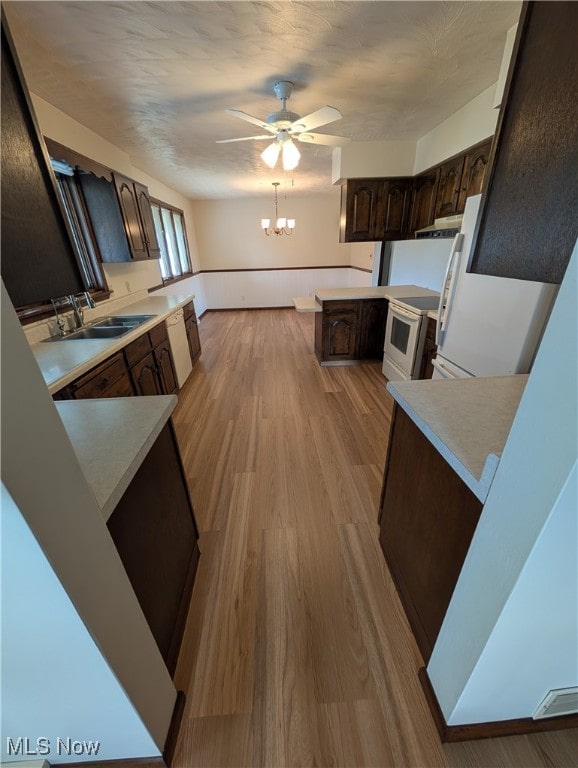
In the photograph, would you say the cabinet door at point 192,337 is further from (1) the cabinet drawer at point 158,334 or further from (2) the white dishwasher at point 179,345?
(1) the cabinet drawer at point 158,334

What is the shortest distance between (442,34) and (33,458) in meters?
2.64

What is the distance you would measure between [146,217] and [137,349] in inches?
74.0

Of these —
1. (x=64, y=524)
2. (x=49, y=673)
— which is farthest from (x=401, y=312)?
(x=49, y=673)

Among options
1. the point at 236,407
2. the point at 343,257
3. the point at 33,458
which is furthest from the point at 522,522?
the point at 343,257

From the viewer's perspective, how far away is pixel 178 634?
1239 mm

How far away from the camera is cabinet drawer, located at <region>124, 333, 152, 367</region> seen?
7.72 ft

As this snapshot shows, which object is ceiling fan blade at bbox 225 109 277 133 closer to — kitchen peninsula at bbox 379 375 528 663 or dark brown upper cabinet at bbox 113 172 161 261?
dark brown upper cabinet at bbox 113 172 161 261

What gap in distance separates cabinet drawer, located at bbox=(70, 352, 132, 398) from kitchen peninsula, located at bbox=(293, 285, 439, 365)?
222cm

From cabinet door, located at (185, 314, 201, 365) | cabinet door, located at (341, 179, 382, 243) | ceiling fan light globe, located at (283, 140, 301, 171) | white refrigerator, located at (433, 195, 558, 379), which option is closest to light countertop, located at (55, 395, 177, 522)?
white refrigerator, located at (433, 195, 558, 379)

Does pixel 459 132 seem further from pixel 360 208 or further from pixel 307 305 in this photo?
pixel 307 305

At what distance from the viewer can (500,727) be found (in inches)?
38.6

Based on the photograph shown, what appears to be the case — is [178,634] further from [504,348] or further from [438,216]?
[438,216]

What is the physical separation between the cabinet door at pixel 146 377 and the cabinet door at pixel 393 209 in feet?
10.1

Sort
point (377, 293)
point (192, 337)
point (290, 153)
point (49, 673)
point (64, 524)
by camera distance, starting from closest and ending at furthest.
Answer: point (64, 524)
point (49, 673)
point (290, 153)
point (377, 293)
point (192, 337)
